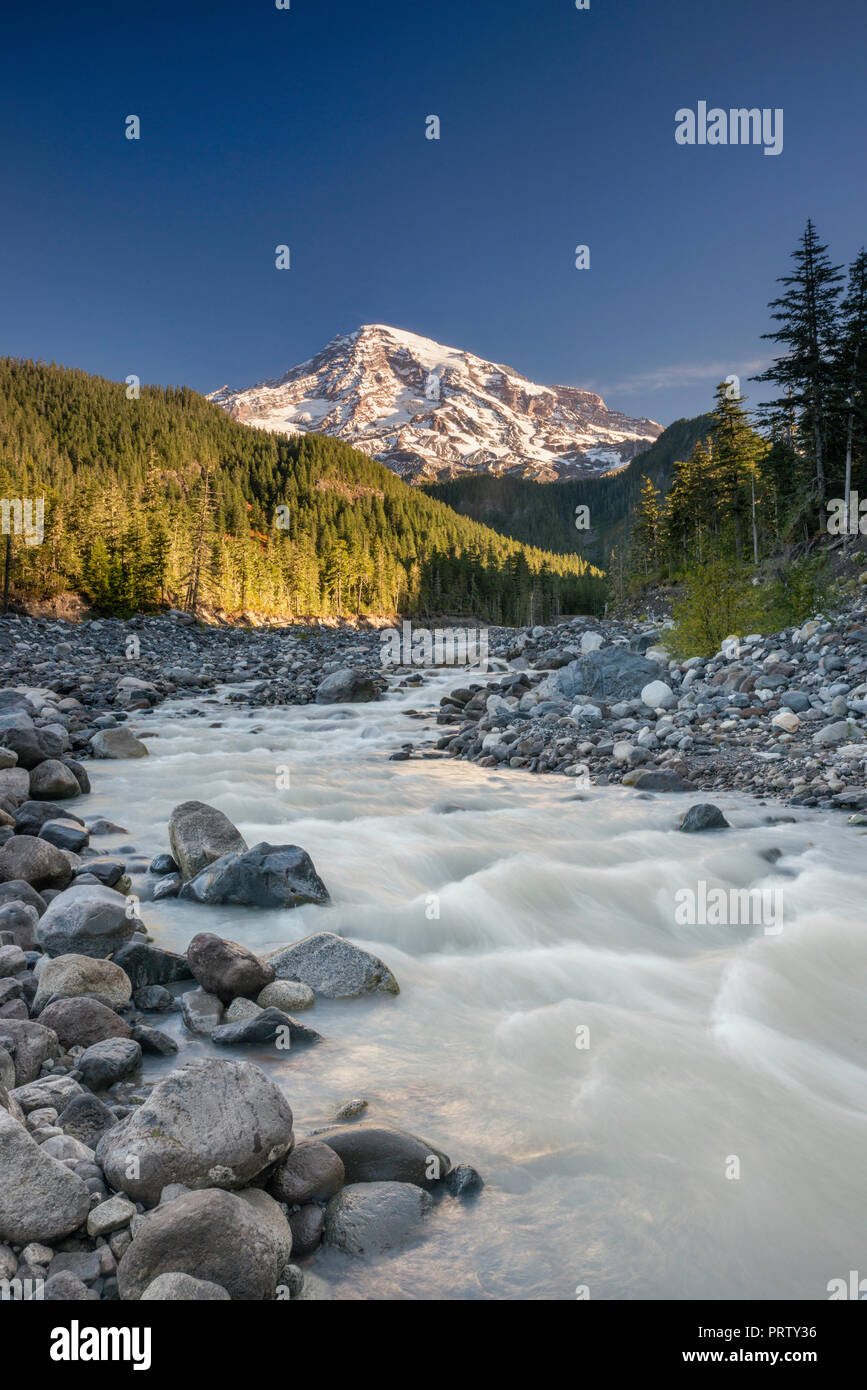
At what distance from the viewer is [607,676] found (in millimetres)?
16828

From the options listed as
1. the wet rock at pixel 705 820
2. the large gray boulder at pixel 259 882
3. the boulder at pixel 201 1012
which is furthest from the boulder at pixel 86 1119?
the wet rock at pixel 705 820

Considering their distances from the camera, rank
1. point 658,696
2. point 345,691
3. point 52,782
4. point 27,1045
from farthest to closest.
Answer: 1. point 345,691
2. point 658,696
3. point 52,782
4. point 27,1045

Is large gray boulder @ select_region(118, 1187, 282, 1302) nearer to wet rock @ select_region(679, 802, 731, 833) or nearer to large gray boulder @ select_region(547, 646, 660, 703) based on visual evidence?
wet rock @ select_region(679, 802, 731, 833)

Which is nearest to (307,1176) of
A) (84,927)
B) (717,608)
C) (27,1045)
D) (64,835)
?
(27,1045)

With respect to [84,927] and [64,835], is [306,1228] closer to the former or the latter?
[84,927]

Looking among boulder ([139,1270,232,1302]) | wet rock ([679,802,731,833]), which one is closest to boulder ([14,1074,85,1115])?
boulder ([139,1270,232,1302])

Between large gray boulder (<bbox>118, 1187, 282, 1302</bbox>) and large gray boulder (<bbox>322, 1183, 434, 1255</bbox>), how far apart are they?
37 cm

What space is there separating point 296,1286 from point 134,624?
46621mm

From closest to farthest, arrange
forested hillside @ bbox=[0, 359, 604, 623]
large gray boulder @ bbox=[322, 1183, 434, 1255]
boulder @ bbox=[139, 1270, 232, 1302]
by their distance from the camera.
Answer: boulder @ bbox=[139, 1270, 232, 1302], large gray boulder @ bbox=[322, 1183, 434, 1255], forested hillside @ bbox=[0, 359, 604, 623]

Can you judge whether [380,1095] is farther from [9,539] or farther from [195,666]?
[9,539]

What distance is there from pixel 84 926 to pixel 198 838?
215cm

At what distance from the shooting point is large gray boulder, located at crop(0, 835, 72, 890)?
232 inches

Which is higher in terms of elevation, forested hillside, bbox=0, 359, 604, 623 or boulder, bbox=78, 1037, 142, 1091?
forested hillside, bbox=0, 359, 604, 623
